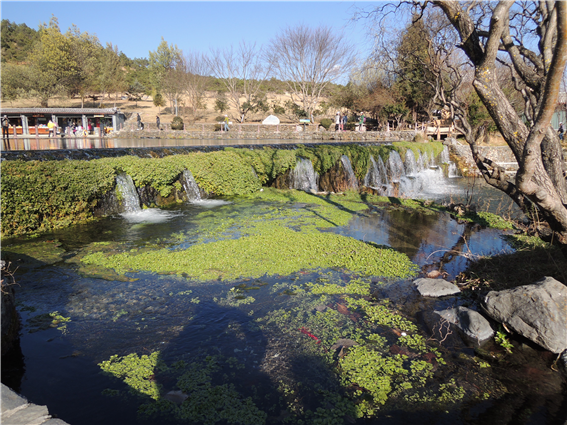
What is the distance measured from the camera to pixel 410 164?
22.2 metres

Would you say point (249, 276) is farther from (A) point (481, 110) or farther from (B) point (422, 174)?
(A) point (481, 110)

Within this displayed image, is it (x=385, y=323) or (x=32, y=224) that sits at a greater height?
(x=32, y=224)

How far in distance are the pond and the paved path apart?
107cm

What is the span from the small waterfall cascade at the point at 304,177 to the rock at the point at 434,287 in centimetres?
986

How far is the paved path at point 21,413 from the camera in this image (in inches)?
93.3

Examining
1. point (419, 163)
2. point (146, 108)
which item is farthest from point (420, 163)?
point (146, 108)

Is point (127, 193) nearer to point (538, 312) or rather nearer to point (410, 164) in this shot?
point (538, 312)

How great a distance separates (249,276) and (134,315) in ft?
6.98

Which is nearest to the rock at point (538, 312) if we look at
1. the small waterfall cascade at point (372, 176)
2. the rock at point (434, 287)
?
the rock at point (434, 287)

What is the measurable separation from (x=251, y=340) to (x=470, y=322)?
10.2ft

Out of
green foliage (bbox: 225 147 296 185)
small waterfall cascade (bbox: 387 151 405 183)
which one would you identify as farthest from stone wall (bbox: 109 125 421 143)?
green foliage (bbox: 225 147 296 185)

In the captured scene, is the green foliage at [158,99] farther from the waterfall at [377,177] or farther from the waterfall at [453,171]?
the waterfall at [377,177]

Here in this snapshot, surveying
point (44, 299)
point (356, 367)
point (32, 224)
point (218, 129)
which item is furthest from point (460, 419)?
point (218, 129)

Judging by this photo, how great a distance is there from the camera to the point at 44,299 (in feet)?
18.6
